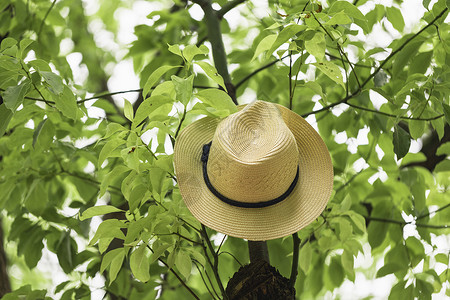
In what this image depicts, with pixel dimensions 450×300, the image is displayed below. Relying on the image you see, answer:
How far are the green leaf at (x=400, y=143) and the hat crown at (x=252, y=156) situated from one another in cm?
32

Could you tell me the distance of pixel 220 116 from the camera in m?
1.39

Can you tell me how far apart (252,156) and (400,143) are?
46 cm

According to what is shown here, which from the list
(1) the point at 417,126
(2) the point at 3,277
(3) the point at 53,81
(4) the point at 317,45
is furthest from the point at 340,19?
(2) the point at 3,277

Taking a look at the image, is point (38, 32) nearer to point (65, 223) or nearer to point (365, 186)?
point (65, 223)

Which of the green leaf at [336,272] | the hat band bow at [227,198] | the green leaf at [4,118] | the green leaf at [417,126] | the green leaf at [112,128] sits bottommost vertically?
the green leaf at [336,272]

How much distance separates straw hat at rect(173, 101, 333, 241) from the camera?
137cm

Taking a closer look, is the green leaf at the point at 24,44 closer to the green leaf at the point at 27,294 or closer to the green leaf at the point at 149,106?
the green leaf at the point at 149,106

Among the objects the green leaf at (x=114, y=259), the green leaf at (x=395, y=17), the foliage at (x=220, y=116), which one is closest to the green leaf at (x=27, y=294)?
the foliage at (x=220, y=116)

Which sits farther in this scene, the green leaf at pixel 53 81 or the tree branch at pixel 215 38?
the tree branch at pixel 215 38

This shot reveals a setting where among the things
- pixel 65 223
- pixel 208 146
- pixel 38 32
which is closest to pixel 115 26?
pixel 38 32

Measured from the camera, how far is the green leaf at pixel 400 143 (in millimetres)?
1568

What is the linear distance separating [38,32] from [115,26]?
1887 mm

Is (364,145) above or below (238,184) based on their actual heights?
below

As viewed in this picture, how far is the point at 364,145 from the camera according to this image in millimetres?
2227
